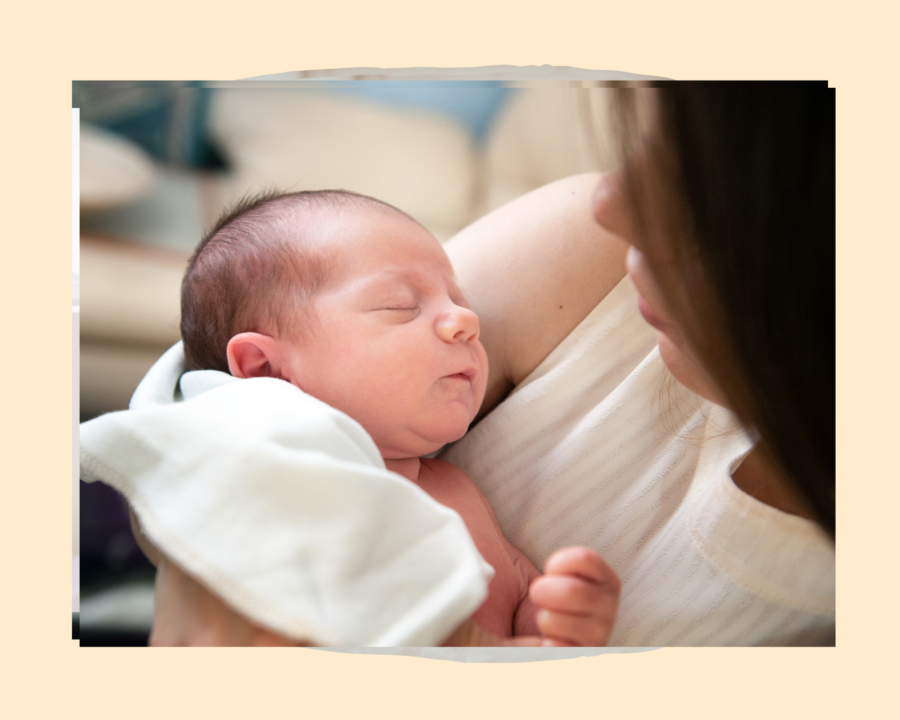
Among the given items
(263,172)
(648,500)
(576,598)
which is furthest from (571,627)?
(263,172)

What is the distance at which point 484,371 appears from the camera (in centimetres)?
86

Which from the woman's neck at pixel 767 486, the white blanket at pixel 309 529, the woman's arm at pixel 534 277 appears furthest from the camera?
the woman's arm at pixel 534 277

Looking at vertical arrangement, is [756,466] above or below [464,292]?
below

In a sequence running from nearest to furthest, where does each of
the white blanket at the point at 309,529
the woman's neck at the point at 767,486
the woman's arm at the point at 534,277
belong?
the white blanket at the point at 309,529 < the woman's neck at the point at 767,486 < the woman's arm at the point at 534,277

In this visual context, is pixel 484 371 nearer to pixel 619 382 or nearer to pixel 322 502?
pixel 619 382

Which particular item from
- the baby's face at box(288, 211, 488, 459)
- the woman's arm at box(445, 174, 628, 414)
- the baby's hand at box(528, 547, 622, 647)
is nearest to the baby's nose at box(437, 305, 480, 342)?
the baby's face at box(288, 211, 488, 459)

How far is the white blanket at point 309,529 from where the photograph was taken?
25.6 inches

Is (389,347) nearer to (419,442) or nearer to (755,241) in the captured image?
(419,442)

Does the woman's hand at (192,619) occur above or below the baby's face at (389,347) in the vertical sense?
below

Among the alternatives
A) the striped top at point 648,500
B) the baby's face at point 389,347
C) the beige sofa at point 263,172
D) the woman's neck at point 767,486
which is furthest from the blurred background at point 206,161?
the woman's neck at point 767,486

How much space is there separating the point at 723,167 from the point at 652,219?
82 millimetres

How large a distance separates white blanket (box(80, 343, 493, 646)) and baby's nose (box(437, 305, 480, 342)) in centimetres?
15

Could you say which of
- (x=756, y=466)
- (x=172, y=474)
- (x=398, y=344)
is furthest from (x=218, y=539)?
(x=756, y=466)

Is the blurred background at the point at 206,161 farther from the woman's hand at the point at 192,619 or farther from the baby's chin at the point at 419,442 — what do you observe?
the baby's chin at the point at 419,442
